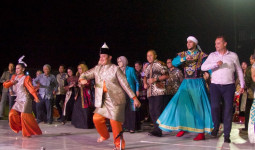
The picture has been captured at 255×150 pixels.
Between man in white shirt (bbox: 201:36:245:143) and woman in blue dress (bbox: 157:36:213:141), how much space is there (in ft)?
1.07

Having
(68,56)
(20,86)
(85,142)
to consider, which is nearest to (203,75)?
(85,142)

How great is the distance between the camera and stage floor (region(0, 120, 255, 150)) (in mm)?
6832

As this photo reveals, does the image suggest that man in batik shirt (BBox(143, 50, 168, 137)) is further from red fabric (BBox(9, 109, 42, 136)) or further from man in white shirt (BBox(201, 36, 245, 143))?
red fabric (BBox(9, 109, 42, 136))

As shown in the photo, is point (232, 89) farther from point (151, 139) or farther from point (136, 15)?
point (136, 15)

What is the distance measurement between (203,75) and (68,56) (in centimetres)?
1502

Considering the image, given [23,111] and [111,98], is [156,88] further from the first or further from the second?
[23,111]

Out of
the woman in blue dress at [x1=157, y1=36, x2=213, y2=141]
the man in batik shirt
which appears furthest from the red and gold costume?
the woman in blue dress at [x1=157, y1=36, x2=213, y2=141]

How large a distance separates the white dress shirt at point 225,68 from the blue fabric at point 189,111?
21.4 inches

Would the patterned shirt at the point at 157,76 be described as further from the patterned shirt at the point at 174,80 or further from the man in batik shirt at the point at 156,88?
the patterned shirt at the point at 174,80

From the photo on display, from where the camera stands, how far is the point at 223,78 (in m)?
7.43

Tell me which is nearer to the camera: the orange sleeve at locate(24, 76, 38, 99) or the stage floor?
the stage floor

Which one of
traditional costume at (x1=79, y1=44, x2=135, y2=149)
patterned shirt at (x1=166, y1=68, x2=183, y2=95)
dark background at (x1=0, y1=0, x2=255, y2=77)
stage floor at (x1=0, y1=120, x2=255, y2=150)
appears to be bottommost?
stage floor at (x1=0, y1=120, x2=255, y2=150)

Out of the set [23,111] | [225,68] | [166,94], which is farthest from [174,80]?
[23,111]

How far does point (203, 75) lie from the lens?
8.94 meters
